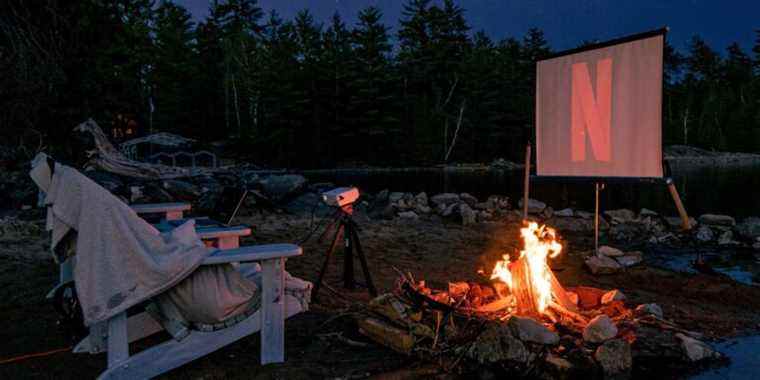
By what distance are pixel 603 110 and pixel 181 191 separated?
9443 mm

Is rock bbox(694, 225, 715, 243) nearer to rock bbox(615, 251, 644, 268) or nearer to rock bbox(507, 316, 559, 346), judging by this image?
rock bbox(615, 251, 644, 268)

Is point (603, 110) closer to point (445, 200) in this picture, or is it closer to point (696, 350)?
point (696, 350)

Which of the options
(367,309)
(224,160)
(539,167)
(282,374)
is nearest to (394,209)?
(539,167)

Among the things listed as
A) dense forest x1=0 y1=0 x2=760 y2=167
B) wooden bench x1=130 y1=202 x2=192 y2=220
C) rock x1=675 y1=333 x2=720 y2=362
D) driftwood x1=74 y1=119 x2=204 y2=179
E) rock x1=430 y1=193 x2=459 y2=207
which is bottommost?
rock x1=675 y1=333 x2=720 y2=362

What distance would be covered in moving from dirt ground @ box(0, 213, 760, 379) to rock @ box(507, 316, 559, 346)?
2.51 feet

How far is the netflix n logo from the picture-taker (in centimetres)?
662

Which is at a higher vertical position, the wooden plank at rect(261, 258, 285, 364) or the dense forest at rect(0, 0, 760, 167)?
the dense forest at rect(0, 0, 760, 167)

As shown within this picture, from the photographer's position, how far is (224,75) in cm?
4306

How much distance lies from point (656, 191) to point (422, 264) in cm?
1695

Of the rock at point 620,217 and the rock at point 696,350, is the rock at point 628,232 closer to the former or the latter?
the rock at point 620,217

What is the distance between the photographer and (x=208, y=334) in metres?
3.09

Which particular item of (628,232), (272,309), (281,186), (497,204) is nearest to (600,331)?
(272,309)

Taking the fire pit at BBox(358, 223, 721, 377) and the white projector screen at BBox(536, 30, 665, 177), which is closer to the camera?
the fire pit at BBox(358, 223, 721, 377)

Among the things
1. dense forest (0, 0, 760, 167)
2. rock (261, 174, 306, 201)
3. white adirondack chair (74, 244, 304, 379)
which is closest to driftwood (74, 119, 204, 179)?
rock (261, 174, 306, 201)
